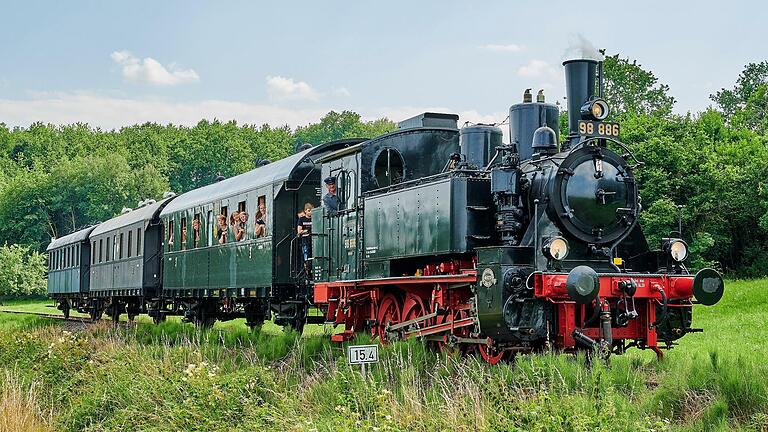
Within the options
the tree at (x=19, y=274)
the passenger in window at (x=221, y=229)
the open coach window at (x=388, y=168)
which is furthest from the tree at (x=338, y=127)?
the open coach window at (x=388, y=168)

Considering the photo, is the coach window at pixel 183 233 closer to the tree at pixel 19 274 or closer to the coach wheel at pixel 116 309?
the coach wheel at pixel 116 309

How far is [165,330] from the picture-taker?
1878 cm

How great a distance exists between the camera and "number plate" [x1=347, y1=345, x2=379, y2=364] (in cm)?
908

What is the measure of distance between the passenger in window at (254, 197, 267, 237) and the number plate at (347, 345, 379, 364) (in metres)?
8.76

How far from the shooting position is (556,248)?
1056 centimetres

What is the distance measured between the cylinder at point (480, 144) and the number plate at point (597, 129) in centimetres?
173

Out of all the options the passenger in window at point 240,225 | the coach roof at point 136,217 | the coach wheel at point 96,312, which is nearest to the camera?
the passenger in window at point 240,225

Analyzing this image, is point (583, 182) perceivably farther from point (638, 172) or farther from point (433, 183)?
point (638, 172)

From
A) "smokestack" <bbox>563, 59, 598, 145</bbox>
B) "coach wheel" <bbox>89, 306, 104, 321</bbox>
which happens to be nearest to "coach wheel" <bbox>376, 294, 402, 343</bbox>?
"smokestack" <bbox>563, 59, 598, 145</bbox>

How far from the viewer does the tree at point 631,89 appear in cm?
5588

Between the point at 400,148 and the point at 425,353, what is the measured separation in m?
3.59

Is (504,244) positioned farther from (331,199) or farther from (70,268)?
(70,268)

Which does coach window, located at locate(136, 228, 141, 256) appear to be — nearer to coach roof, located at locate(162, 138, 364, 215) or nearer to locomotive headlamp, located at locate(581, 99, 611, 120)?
coach roof, located at locate(162, 138, 364, 215)

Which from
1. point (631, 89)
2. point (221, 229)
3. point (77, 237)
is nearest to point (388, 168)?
point (221, 229)
